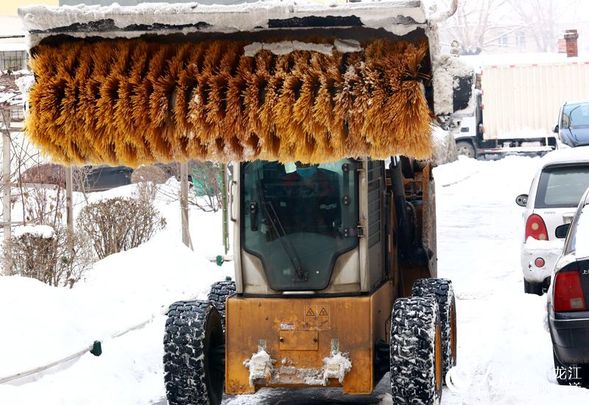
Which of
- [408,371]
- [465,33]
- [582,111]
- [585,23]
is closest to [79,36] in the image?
[408,371]

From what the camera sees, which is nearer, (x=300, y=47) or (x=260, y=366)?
(x=300, y=47)

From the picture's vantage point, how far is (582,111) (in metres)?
32.2

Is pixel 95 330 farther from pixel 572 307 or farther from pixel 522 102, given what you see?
pixel 522 102

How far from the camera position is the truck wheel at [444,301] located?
886 cm

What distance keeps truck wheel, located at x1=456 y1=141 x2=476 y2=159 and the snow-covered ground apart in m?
23.9

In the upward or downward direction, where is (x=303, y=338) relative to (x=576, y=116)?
downward

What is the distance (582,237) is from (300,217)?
2117 millimetres

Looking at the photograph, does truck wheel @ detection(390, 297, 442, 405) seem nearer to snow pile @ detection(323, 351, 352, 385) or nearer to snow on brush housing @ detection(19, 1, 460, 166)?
snow pile @ detection(323, 351, 352, 385)

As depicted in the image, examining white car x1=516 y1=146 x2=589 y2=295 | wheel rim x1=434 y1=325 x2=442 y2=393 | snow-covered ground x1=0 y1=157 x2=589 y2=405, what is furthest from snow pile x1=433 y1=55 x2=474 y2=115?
white car x1=516 y1=146 x2=589 y2=295

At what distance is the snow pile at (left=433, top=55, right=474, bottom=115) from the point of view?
5.81 m

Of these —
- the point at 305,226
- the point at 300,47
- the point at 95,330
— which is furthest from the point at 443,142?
the point at 95,330

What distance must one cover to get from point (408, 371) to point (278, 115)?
7.78ft

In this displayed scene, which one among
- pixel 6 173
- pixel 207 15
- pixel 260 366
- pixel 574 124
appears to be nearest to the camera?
pixel 207 15

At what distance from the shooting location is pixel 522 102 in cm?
4147
